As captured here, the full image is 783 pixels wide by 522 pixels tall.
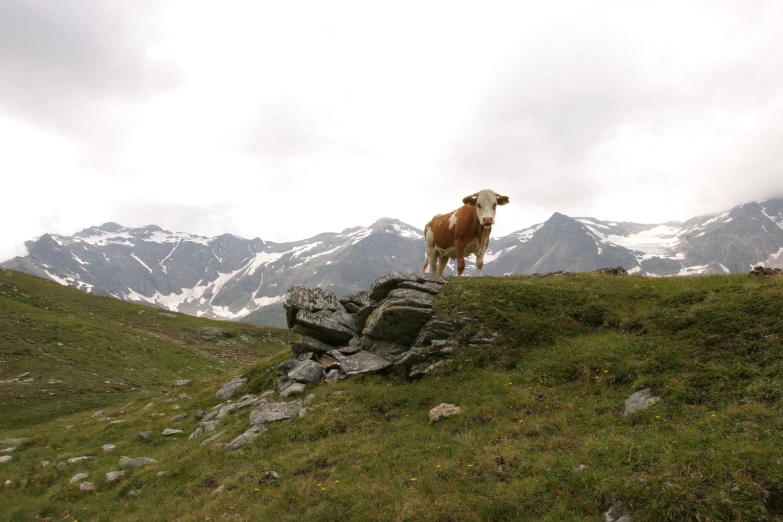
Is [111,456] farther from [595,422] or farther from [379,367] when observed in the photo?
[595,422]

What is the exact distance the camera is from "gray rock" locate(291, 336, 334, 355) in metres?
20.5

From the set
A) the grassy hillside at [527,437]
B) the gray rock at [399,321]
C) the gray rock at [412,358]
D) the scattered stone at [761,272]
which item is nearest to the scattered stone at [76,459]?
the grassy hillside at [527,437]

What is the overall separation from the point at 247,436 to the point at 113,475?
4.93 metres

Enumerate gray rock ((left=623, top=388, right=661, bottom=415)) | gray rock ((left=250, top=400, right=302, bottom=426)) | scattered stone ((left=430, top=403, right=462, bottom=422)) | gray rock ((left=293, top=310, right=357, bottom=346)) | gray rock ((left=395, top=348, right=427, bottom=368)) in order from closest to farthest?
1. gray rock ((left=623, top=388, right=661, bottom=415))
2. scattered stone ((left=430, top=403, right=462, bottom=422))
3. gray rock ((left=250, top=400, right=302, bottom=426))
4. gray rock ((left=395, top=348, right=427, bottom=368))
5. gray rock ((left=293, top=310, right=357, bottom=346))

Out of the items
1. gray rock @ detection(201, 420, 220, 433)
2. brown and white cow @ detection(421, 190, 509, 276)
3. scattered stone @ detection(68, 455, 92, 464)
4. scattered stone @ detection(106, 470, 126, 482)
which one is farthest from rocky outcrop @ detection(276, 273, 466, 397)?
scattered stone @ detection(68, 455, 92, 464)

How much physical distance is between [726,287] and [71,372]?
43.9m

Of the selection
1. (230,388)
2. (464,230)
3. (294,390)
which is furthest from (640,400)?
(230,388)

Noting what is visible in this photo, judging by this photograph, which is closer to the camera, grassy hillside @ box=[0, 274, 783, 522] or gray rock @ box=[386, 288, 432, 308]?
grassy hillside @ box=[0, 274, 783, 522]

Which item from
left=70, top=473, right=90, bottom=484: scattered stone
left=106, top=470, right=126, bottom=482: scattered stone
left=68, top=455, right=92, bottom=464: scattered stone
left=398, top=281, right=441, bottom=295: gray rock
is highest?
left=398, top=281, right=441, bottom=295: gray rock

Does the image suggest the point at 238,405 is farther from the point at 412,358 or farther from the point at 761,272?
the point at 761,272

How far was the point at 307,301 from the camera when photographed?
840 inches

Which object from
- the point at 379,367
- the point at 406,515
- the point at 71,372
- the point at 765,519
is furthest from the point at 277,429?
the point at 71,372

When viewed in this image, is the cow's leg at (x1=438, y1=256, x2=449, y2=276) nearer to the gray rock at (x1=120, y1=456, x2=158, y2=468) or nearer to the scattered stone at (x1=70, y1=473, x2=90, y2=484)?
the gray rock at (x1=120, y1=456, x2=158, y2=468)

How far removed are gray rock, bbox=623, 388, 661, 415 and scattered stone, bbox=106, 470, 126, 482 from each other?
1668 centimetres
